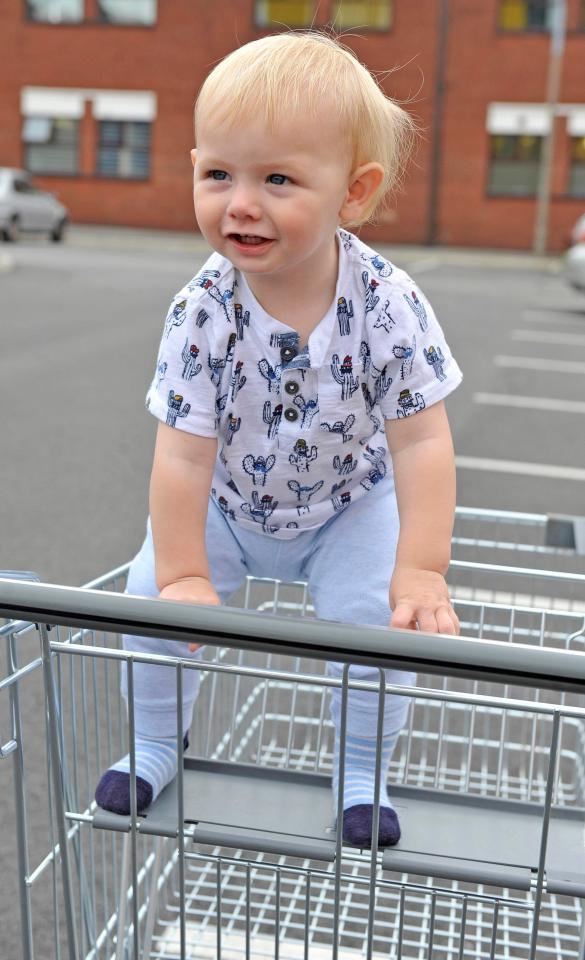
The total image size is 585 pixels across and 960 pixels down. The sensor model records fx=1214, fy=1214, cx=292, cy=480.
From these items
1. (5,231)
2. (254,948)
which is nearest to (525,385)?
(254,948)

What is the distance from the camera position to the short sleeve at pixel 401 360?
1.90 m

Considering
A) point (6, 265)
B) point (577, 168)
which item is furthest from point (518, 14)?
point (6, 265)

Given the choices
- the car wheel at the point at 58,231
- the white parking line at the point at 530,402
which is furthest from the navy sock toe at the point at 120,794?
the car wheel at the point at 58,231

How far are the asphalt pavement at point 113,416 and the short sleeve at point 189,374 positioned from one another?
1217 millimetres

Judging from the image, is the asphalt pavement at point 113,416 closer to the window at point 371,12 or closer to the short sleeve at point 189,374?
the short sleeve at point 189,374

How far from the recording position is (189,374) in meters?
1.88

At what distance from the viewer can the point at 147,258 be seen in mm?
22578

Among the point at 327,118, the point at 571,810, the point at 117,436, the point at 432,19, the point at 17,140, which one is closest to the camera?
the point at 327,118

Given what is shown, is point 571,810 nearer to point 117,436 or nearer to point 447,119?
point 117,436

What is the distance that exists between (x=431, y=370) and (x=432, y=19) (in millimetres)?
32171

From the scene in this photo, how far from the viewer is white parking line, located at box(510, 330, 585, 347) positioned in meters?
12.7

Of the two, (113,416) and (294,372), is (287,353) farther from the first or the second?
(113,416)

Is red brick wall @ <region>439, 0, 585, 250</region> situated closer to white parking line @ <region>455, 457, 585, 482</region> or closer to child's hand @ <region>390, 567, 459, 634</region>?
white parking line @ <region>455, 457, 585, 482</region>

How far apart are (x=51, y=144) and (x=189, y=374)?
3439cm
